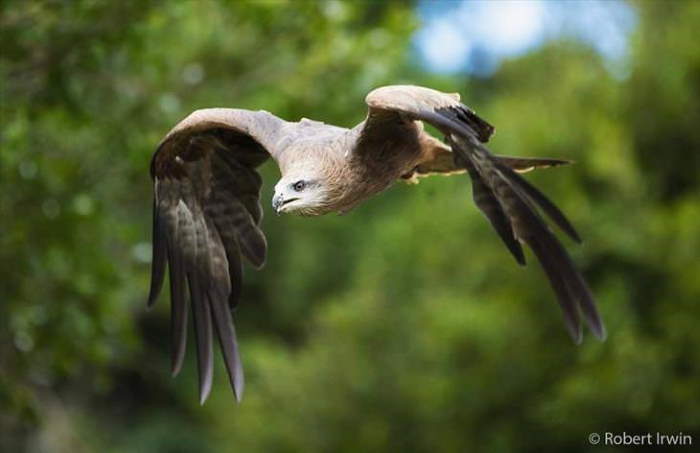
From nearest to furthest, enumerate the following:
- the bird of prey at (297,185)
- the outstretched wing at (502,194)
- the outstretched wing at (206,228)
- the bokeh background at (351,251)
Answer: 1. the outstretched wing at (502,194)
2. the bird of prey at (297,185)
3. the outstretched wing at (206,228)
4. the bokeh background at (351,251)

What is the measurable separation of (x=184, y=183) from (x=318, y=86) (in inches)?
122

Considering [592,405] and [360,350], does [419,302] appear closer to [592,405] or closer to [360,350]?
[360,350]

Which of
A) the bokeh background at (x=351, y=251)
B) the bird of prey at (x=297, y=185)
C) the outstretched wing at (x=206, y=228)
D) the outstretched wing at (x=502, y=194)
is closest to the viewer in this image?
the outstretched wing at (x=502, y=194)

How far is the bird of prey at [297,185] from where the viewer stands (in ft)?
27.0

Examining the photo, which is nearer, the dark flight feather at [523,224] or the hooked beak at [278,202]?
the hooked beak at [278,202]

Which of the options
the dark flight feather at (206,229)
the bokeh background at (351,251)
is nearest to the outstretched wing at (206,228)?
the dark flight feather at (206,229)

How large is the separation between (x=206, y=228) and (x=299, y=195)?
2060 mm

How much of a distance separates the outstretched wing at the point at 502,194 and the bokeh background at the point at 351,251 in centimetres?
277

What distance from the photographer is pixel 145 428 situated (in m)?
23.0

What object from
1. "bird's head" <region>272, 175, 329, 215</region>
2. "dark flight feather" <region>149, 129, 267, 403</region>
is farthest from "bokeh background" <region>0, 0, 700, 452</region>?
"bird's head" <region>272, 175, 329, 215</region>

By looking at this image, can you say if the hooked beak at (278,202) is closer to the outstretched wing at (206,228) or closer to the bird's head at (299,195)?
the bird's head at (299,195)

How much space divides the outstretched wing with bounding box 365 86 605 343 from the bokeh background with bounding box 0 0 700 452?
277 centimetres

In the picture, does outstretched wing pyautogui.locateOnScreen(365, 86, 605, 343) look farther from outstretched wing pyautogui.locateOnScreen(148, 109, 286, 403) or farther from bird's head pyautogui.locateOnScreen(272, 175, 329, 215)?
outstretched wing pyautogui.locateOnScreen(148, 109, 286, 403)

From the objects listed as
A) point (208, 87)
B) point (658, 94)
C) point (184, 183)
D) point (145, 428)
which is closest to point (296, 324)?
point (145, 428)
